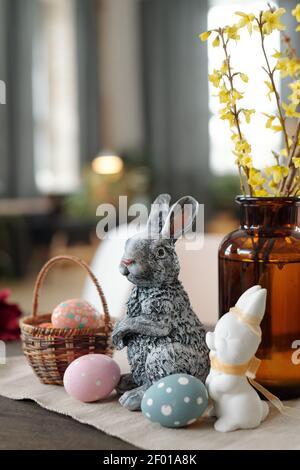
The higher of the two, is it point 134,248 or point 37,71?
point 37,71

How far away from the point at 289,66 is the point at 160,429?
0.53 m

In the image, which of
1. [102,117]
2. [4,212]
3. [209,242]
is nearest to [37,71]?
[102,117]

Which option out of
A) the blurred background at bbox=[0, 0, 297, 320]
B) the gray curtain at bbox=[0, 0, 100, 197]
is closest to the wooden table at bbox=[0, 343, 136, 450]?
the blurred background at bbox=[0, 0, 297, 320]

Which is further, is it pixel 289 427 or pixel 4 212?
pixel 4 212

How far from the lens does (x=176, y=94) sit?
768 centimetres

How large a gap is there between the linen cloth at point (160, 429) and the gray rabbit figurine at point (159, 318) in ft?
0.13

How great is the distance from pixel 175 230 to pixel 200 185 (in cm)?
677

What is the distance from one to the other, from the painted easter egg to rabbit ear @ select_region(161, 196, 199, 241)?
224mm


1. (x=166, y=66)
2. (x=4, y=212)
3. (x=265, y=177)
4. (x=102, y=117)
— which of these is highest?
(x=166, y=66)

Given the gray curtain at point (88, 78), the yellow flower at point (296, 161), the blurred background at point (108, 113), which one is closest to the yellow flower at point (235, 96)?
the yellow flower at point (296, 161)

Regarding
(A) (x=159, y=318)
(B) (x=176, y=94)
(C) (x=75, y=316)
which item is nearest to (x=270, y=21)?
(A) (x=159, y=318)

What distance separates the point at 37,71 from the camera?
7.11 m

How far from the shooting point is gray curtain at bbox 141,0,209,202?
24.7ft

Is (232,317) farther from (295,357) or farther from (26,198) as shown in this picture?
(26,198)
